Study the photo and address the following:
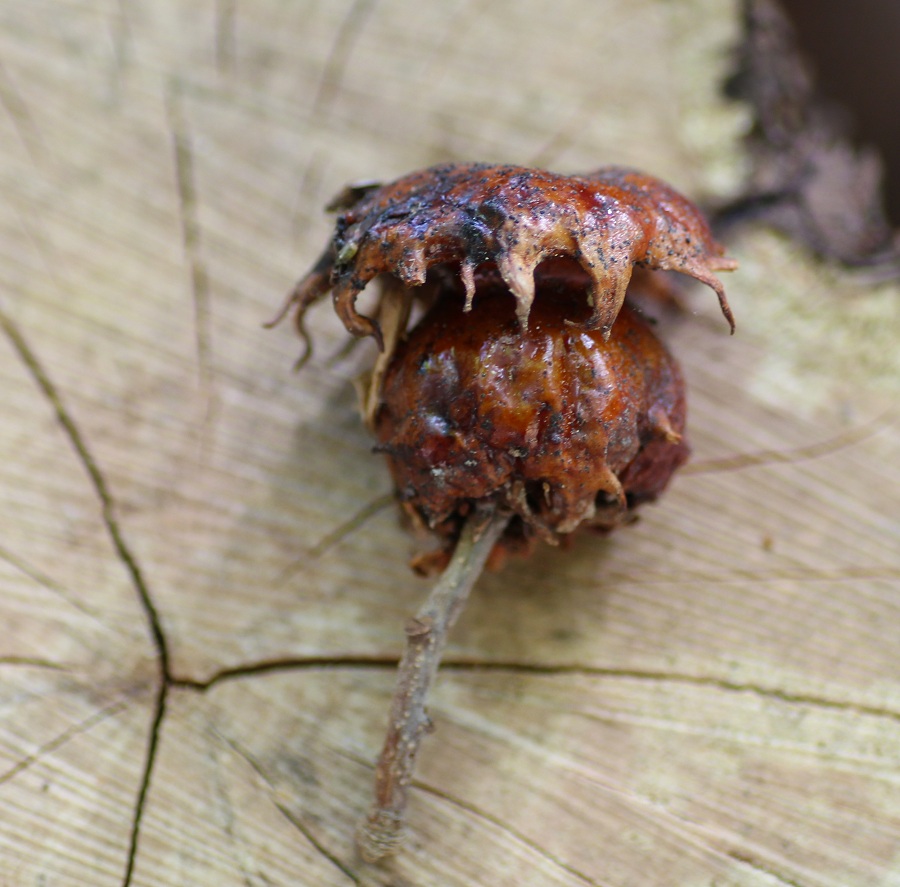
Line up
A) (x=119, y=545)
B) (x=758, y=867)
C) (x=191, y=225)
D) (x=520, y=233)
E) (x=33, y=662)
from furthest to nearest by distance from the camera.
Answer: (x=191, y=225)
(x=119, y=545)
(x=33, y=662)
(x=758, y=867)
(x=520, y=233)

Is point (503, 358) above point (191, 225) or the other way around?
above

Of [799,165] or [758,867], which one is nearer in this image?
[758,867]

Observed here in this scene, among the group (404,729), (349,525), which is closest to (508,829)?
(404,729)

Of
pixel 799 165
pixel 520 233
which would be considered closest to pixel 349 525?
pixel 520 233

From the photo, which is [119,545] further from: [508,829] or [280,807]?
[508,829]

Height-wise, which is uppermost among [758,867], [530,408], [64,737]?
[530,408]

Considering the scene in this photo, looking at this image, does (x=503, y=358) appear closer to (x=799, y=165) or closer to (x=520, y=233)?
(x=520, y=233)

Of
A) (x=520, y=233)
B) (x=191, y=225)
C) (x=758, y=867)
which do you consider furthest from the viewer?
(x=191, y=225)
